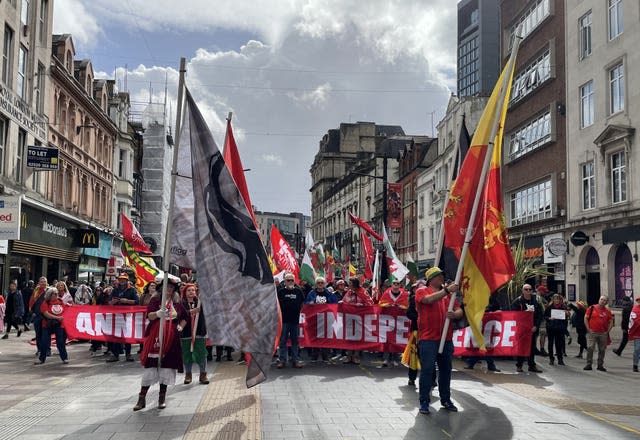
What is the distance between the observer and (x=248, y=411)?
8.54m

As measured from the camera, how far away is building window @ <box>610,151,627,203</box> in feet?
78.9

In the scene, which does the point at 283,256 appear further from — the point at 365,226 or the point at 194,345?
the point at 194,345

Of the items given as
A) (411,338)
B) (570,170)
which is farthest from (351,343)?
(570,170)

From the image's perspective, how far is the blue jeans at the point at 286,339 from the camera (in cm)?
1309

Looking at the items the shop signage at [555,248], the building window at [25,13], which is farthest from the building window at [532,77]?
the building window at [25,13]

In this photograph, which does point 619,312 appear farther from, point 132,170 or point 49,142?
point 132,170

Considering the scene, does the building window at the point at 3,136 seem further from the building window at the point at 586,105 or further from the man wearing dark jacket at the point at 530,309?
the building window at the point at 586,105

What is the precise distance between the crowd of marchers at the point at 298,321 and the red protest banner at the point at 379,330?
0.86ft

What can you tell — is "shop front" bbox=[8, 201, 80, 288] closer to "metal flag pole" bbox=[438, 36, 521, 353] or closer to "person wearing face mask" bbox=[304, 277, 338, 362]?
"person wearing face mask" bbox=[304, 277, 338, 362]

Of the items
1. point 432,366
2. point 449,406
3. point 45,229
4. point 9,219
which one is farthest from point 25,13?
point 449,406

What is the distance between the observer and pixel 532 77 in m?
32.8

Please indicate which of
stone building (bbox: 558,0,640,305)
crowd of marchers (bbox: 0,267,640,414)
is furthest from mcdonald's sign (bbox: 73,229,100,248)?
stone building (bbox: 558,0,640,305)

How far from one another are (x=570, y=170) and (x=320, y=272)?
37.5ft

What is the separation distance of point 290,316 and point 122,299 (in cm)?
409
